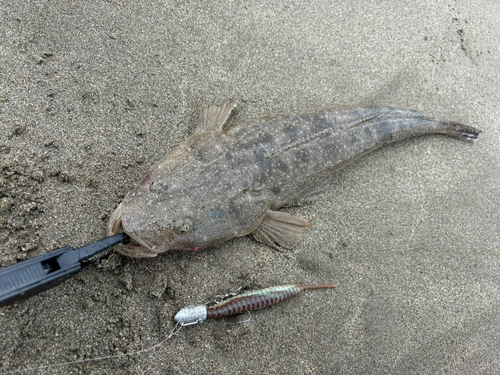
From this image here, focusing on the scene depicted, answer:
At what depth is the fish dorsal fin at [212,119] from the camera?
3.67 metres

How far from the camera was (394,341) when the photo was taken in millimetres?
3502

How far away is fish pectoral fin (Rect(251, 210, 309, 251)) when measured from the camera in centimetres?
352

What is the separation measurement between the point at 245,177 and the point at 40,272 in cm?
189

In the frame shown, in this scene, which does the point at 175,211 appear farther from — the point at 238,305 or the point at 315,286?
the point at 315,286

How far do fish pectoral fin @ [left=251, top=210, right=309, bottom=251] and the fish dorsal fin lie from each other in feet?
3.72

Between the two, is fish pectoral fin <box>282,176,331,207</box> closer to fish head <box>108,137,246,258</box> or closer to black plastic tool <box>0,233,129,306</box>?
fish head <box>108,137,246,258</box>

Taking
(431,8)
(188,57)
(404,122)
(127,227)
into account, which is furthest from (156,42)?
(431,8)

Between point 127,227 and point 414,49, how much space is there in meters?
4.32

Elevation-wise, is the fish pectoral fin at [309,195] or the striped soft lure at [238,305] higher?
the fish pectoral fin at [309,195]

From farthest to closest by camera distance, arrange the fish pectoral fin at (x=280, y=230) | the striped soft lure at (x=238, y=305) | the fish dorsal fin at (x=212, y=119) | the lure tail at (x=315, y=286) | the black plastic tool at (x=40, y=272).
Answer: the fish dorsal fin at (x=212, y=119) < the fish pectoral fin at (x=280, y=230) < the lure tail at (x=315, y=286) < the striped soft lure at (x=238, y=305) < the black plastic tool at (x=40, y=272)

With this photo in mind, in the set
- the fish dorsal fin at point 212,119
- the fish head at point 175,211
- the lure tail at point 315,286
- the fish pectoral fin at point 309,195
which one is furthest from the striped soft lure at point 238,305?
the fish dorsal fin at point 212,119

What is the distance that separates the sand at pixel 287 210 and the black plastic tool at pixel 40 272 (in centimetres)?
58

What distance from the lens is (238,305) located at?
3.10 m

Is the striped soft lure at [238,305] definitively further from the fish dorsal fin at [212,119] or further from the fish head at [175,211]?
the fish dorsal fin at [212,119]
